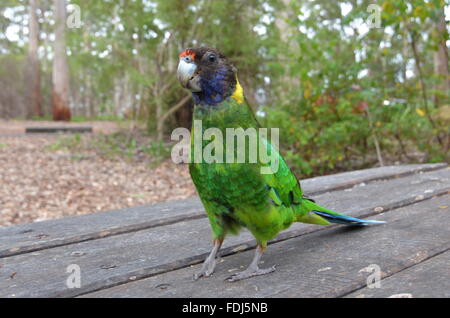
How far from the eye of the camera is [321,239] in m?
1.90

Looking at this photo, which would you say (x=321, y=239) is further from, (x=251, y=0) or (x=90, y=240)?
(x=251, y=0)

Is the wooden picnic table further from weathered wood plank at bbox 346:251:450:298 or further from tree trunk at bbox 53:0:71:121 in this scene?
tree trunk at bbox 53:0:71:121

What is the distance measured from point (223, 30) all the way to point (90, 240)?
25.7ft

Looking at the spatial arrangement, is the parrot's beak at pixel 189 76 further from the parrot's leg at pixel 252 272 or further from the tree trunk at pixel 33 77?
the tree trunk at pixel 33 77

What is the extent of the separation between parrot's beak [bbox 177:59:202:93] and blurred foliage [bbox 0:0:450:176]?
3.61m

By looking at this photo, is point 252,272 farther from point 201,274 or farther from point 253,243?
point 253,243

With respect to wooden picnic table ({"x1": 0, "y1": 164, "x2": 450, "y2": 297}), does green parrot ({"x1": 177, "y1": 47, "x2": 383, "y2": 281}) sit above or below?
above

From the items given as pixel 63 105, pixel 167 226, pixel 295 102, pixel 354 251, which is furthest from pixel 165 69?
pixel 63 105

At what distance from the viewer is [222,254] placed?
5.82 ft

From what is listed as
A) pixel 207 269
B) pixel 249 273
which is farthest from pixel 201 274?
pixel 249 273

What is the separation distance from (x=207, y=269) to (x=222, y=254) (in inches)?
10.5

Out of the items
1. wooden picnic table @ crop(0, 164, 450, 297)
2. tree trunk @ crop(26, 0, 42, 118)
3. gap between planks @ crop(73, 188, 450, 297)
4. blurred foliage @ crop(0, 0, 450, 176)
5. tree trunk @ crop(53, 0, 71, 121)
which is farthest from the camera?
tree trunk @ crop(26, 0, 42, 118)

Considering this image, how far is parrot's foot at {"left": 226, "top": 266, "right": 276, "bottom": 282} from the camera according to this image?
1.44m
